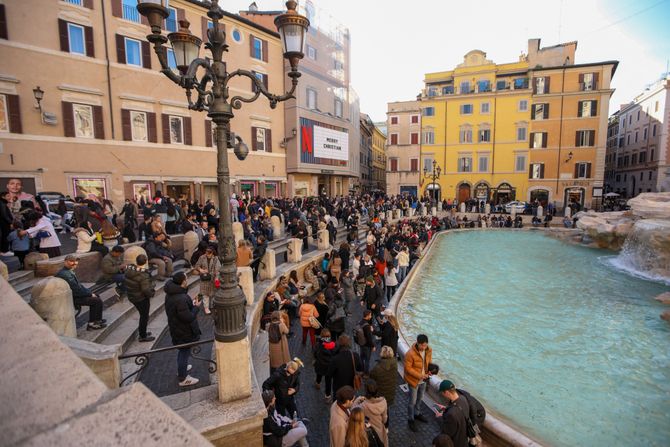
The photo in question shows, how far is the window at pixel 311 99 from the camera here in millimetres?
28547

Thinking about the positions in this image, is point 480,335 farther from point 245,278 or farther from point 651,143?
point 651,143

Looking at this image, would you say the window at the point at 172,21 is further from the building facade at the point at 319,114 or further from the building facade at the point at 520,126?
the building facade at the point at 520,126

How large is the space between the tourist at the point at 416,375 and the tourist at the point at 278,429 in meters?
1.94

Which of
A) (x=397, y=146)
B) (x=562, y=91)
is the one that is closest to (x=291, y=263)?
(x=397, y=146)

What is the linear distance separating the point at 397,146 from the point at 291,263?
3367 cm

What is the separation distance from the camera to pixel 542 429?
20.0ft

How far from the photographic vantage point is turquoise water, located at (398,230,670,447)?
645cm

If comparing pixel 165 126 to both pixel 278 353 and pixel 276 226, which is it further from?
pixel 278 353

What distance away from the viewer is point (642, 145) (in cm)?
4234

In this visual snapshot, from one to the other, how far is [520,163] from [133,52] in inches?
1477

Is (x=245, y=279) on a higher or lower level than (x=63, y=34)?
lower

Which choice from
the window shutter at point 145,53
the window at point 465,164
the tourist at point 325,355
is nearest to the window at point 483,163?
the window at point 465,164

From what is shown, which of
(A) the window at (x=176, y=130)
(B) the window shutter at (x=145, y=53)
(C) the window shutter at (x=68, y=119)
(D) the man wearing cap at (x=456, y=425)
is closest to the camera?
(D) the man wearing cap at (x=456, y=425)

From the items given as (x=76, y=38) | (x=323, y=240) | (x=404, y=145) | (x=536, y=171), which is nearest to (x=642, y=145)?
(x=536, y=171)
